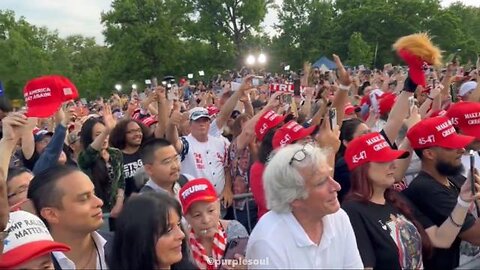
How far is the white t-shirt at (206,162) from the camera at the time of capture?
5832mm

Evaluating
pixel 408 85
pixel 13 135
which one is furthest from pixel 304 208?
pixel 408 85

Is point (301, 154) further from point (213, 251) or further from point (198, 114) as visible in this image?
point (198, 114)

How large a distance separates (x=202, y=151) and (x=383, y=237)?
289 cm

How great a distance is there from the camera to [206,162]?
591 centimetres

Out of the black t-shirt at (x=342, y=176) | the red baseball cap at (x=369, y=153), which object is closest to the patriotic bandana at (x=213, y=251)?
the red baseball cap at (x=369, y=153)

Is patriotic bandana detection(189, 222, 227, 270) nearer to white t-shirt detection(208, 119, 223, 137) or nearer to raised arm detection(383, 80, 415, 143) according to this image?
raised arm detection(383, 80, 415, 143)

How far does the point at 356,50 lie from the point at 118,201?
4638cm

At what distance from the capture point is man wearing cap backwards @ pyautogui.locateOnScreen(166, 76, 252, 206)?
18.9ft

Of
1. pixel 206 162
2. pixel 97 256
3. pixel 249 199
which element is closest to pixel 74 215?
pixel 97 256

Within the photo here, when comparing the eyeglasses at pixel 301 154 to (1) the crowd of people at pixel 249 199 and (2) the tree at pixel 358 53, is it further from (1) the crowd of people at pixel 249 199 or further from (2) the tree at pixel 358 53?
(2) the tree at pixel 358 53

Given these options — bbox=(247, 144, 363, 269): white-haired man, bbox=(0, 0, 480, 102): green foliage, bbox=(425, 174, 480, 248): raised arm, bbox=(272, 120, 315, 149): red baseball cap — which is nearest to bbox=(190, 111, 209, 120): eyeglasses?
bbox=(272, 120, 315, 149): red baseball cap

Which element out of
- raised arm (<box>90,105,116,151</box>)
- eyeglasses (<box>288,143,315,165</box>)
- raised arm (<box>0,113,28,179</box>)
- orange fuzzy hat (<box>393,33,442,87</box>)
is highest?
orange fuzzy hat (<box>393,33,442,87</box>)

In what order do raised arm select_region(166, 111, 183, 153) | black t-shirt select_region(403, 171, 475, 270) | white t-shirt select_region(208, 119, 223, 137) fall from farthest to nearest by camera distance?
1. white t-shirt select_region(208, 119, 223, 137)
2. raised arm select_region(166, 111, 183, 153)
3. black t-shirt select_region(403, 171, 475, 270)

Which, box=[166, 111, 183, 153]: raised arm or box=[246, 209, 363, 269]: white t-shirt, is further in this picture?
box=[166, 111, 183, 153]: raised arm
